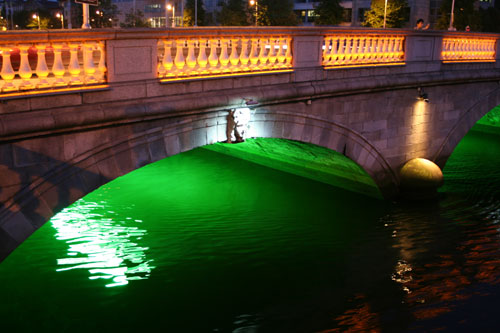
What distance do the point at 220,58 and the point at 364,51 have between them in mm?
3848

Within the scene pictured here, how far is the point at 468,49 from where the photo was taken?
534 inches

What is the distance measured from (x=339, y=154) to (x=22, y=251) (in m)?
6.56

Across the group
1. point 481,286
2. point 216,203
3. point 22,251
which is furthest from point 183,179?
point 481,286

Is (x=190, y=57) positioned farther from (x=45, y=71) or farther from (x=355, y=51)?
(x=355, y=51)

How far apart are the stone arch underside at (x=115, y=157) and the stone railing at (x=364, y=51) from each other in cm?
124

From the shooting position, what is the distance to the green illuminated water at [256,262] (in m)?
7.66

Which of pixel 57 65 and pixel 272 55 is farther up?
pixel 272 55

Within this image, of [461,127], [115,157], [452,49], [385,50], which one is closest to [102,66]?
[115,157]

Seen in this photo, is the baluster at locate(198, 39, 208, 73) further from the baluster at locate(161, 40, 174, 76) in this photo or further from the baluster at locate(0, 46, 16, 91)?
the baluster at locate(0, 46, 16, 91)

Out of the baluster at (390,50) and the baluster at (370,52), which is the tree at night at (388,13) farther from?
the baluster at (370,52)

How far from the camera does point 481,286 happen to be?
863 centimetres

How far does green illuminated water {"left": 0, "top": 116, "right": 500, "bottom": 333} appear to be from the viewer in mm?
7660

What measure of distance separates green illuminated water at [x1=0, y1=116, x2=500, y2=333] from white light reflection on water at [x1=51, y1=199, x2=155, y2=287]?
0.03 meters

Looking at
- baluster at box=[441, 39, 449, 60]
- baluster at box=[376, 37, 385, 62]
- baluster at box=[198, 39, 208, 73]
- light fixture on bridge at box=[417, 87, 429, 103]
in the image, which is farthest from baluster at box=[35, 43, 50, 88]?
baluster at box=[441, 39, 449, 60]
